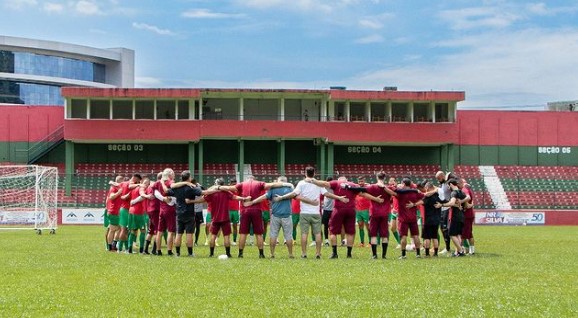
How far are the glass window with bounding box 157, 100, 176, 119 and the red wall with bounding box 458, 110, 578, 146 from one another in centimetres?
2123

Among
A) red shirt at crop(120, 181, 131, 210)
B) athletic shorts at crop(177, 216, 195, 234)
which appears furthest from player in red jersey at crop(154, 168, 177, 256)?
red shirt at crop(120, 181, 131, 210)

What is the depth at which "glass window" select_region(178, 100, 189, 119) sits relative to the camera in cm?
5477

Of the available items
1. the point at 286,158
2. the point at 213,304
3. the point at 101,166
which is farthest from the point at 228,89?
the point at 213,304

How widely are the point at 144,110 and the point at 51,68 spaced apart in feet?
113

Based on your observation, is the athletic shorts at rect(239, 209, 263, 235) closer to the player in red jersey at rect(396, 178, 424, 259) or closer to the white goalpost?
the player in red jersey at rect(396, 178, 424, 259)

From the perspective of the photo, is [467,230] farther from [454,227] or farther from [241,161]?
[241,161]

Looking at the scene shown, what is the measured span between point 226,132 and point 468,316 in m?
44.1

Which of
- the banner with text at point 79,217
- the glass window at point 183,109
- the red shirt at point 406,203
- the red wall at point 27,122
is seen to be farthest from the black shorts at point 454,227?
the red wall at point 27,122

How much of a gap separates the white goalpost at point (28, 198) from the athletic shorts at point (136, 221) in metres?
15.1

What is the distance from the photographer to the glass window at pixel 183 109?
180 feet

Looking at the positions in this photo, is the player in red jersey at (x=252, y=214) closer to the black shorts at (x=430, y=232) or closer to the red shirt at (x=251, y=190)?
the red shirt at (x=251, y=190)

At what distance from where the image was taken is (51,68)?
3364 inches

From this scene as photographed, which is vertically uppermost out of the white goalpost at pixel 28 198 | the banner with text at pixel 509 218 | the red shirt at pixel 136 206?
the red shirt at pixel 136 206

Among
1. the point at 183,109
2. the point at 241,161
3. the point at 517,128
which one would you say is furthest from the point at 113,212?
the point at 517,128
